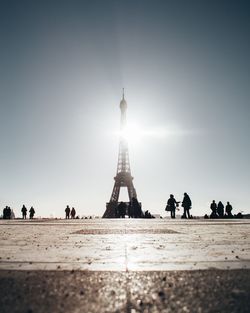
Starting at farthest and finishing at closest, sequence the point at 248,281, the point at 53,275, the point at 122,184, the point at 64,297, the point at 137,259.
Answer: the point at 122,184, the point at 137,259, the point at 53,275, the point at 248,281, the point at 64,297

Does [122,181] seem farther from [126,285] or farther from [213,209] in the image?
[126,285]

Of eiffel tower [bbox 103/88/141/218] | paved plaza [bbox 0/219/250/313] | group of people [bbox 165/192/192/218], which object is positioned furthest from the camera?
eiffel tower [bbox 103/88/141/218]

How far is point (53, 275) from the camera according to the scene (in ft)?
10.0

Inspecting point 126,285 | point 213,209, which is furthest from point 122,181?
point 126,285

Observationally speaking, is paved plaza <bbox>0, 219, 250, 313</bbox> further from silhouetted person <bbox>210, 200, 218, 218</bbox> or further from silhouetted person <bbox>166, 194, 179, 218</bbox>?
silhouetted person <bbox>210, 200, 218, 218</bbox>

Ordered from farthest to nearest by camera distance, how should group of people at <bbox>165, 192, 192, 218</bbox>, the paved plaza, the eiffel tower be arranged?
the eiffel tower, group of people at <bbox>165, 192, 192, 218</bbox>, the paved plaza

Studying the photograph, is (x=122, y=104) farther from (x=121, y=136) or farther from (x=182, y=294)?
(x=182, y=294)

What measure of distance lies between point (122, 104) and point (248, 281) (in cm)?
9332

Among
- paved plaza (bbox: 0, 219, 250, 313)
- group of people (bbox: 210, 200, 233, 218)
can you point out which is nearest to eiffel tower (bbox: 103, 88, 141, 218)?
group of people (bbox: 210, 200, 233, 218)

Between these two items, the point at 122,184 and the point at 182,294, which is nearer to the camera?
the point at 182,294

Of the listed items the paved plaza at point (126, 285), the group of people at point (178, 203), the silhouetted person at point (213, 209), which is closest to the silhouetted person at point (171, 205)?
the group of people at point (178, 203)

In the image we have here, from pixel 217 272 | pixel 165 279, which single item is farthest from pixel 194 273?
pixel 165 279

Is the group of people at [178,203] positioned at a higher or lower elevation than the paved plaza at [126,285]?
higher

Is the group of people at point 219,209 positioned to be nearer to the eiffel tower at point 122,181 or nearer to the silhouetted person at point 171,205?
the silhouetted person at point 171,205
